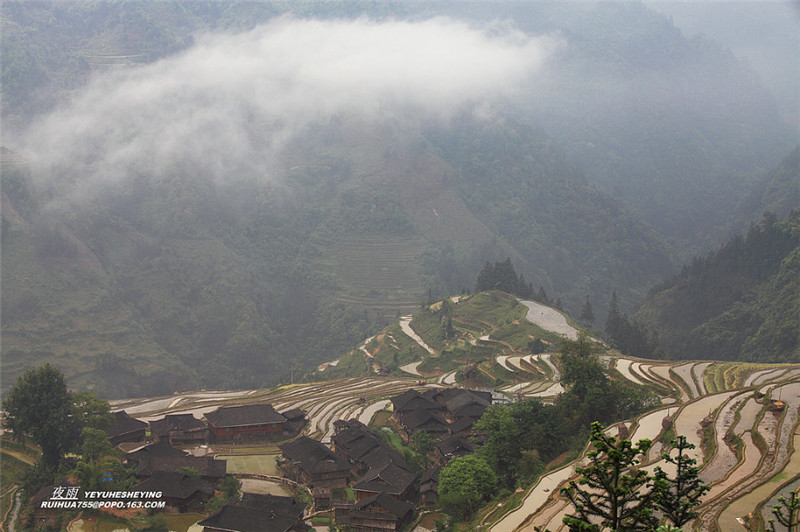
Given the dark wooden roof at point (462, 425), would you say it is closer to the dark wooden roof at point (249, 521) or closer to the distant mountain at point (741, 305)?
the dark wooden roof at point (249, 521)

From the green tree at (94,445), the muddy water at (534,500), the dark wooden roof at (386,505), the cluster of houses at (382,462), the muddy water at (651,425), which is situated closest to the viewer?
the muddy water at (534,500)

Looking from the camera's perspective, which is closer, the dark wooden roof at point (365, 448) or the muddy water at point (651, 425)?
the muddy water at point (651, 425)

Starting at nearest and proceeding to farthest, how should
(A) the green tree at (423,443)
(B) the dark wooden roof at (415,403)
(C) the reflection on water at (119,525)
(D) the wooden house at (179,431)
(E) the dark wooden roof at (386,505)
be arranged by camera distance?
(C) the reflection on water at (119,525), (E) the dark wooden roof at (386,505), (A) the green tree at (423,443), (D) the wooden house at (179,431), (B) the dark wooden roof at (415,403)

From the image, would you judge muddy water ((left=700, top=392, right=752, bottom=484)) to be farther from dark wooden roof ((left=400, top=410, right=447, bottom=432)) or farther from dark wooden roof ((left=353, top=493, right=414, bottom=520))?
dark wooden roof ((left=400, top=410, right=447, bottom=432))

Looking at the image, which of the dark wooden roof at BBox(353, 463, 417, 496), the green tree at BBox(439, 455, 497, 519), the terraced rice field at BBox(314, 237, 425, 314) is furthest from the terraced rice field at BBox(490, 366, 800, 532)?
the terraced rice field at BBox(314, 237, 425, 314)

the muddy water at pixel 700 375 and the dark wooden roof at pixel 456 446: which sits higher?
the dark wooden roof at pixel 456 446

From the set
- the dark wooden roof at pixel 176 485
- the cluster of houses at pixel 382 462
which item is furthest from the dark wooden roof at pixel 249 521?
the cluster of houses at pixel 382 462

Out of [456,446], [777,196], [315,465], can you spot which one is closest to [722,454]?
[456,446]
